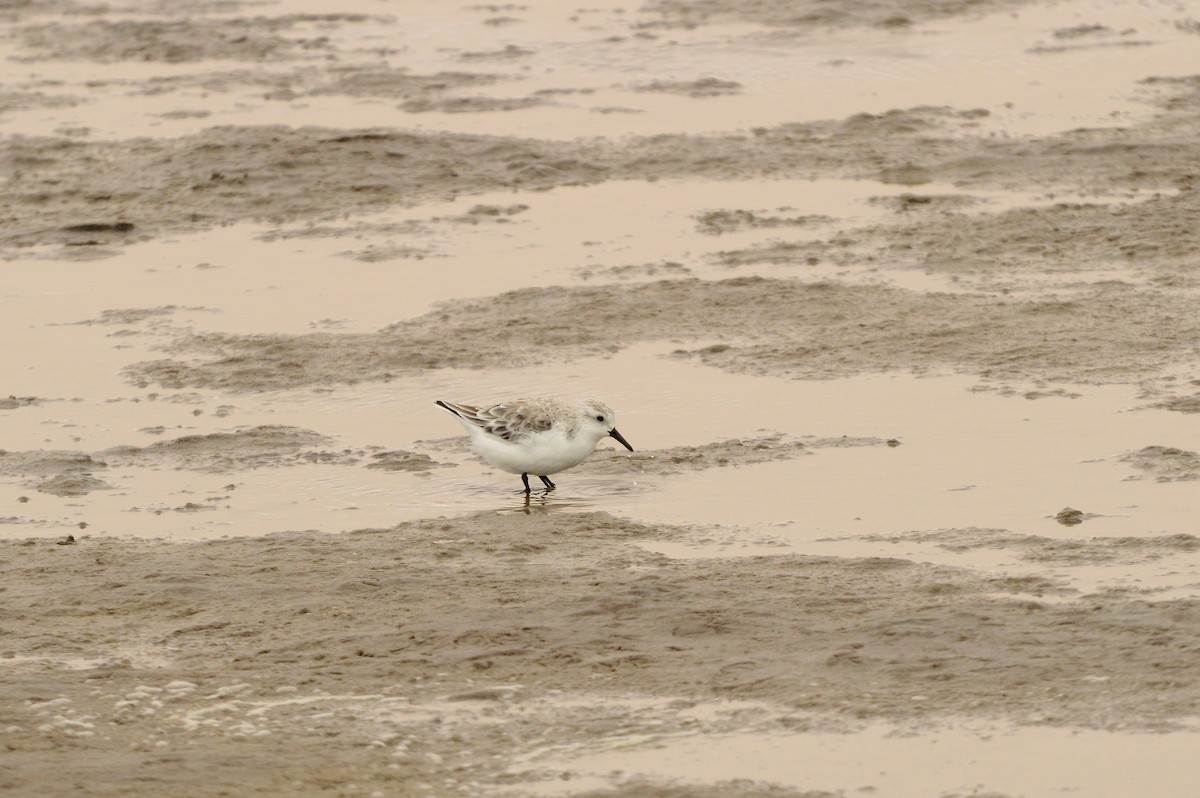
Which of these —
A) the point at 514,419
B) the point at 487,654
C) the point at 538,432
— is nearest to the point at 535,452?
the point at 538,432

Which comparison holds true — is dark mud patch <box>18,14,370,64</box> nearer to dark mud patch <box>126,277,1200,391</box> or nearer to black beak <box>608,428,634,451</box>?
dark mud patch <box>126,277,1200,391</box>

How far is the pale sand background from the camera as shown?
6820mm

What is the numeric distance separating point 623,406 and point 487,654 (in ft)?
12.2

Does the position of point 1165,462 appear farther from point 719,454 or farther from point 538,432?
point 538,432

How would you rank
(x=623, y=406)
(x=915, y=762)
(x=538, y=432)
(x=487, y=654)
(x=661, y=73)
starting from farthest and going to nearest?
(x=661, y=73) → (x=623, y=406) → (x=538, y=432) → (x=487, y=654) → (x=915, y=762)

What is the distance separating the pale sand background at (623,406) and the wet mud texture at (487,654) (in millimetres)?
23

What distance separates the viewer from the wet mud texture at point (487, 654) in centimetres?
670

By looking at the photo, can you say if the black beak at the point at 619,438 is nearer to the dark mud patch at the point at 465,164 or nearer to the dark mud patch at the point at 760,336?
the dark mud patch at the point at 760,336

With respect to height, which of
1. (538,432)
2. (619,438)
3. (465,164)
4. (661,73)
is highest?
(661,73)

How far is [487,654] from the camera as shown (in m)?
7.42

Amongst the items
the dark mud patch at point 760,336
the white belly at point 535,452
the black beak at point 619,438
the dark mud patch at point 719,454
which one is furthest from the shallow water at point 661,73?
the white belly at point 535,452

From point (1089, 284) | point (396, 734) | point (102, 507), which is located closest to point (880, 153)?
point (1089, 284)

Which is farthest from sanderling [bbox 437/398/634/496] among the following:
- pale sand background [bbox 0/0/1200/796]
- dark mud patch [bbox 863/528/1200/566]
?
dark mud patch [bbox 863/528/1200/566]

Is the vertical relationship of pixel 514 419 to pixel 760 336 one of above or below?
above
